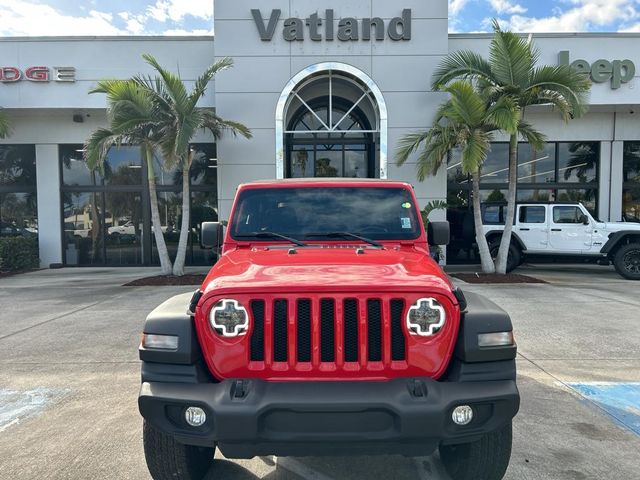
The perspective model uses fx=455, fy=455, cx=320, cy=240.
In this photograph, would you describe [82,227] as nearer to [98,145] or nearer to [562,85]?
[98,145]

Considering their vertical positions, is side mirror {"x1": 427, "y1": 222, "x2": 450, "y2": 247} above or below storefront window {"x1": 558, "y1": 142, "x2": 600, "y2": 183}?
below

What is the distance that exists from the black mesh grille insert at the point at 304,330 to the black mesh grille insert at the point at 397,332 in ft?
1.49

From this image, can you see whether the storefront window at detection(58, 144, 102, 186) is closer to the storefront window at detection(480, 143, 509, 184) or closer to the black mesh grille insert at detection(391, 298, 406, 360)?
the storefront window at detection(480, 143, 509, 184)

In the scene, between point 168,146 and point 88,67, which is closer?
point 168,146

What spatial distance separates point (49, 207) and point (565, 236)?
52.2 feet

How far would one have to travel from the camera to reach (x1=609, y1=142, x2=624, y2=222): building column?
15.0 metres

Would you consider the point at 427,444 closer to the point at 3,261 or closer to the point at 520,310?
the point at 520,310

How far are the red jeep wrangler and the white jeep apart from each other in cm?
1073

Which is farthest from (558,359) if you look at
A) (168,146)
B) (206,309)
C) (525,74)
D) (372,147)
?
(372,147)

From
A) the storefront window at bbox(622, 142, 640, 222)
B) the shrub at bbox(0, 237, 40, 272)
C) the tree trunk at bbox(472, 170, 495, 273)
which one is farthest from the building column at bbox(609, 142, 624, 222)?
the shrub at bbox(0, 237, 40, 272)

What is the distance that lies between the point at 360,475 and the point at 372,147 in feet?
40.2

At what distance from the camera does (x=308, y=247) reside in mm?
3414

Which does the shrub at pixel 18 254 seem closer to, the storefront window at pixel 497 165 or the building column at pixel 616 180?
the storefront window at pixel 497 165

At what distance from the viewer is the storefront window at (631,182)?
1514 centimetres
